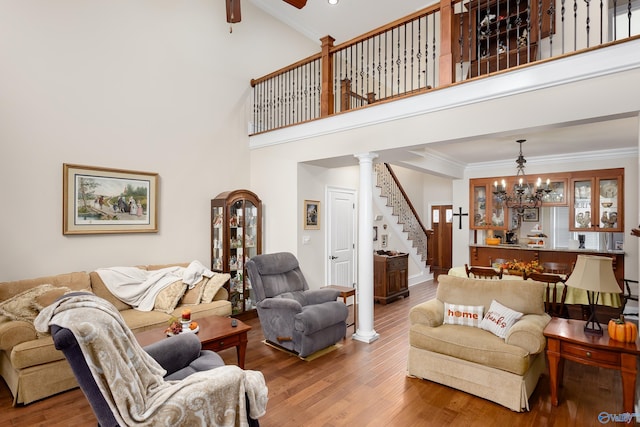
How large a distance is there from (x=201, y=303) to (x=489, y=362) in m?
3.29

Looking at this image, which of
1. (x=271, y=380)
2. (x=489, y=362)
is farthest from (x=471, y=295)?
(x=271, y=380)

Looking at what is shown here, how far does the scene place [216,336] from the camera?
3096 millimetres

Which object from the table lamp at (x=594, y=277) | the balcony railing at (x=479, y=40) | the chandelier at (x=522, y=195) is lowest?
the table lamp at (x=594, y=277)

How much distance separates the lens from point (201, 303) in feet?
14.4

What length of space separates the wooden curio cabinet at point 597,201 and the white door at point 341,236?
421cm

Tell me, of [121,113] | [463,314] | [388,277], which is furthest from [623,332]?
[121,113]

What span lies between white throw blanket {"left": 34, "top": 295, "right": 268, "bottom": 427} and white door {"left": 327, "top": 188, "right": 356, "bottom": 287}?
13.3 feet

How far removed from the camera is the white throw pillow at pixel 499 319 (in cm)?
316

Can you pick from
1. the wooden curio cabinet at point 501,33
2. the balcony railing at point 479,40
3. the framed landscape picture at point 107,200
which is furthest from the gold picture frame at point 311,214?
the wooden curio cabinet at point 501,33

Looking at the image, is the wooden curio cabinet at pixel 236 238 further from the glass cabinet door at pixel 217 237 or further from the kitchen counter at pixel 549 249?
the kitchen counter at pixel 549 249

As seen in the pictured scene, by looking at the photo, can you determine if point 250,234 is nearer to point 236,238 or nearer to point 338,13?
point 236,238

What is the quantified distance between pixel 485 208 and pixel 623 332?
202 inches

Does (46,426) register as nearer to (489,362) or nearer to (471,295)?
(489,362)

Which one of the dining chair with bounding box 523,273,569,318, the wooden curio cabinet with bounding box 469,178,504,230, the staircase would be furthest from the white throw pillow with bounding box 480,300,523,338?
the wooden curio cabinet with bounding box 469,178,504,230
